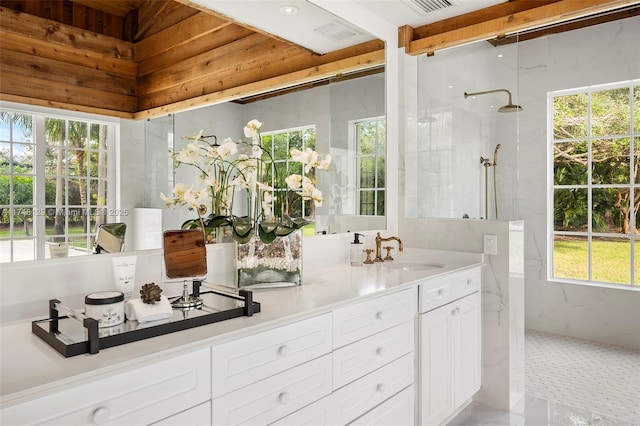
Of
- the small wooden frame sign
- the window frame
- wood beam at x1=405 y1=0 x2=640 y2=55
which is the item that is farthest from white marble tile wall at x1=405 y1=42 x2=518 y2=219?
the small wooden frame sign

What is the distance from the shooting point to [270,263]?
6.14ft

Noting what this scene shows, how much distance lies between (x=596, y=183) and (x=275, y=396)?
13.5ft

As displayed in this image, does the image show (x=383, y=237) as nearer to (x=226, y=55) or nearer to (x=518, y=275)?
(x=518, y=275)

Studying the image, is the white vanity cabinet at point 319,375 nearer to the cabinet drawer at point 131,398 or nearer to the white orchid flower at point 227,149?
the cabinet drawer at point 131,398

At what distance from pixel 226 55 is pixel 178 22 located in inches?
10.4

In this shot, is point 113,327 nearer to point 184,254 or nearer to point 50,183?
point 184,254

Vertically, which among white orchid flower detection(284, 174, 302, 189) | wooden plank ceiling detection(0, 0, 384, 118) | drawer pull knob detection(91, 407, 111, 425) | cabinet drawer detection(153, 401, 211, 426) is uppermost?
wooden plank ceiling detection(0, 0, 384, 118)

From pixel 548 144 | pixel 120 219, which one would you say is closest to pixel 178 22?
pixel 120 219

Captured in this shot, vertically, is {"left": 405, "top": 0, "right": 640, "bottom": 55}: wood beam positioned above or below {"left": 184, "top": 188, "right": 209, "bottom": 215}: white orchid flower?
above

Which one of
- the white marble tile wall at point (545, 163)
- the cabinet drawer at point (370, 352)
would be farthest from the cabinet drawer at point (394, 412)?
the white marble tile wall at point (545, 163)

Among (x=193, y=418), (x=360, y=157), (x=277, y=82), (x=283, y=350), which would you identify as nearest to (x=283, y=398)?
(x=283, y=350)

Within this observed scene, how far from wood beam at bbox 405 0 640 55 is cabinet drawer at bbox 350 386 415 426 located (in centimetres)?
219

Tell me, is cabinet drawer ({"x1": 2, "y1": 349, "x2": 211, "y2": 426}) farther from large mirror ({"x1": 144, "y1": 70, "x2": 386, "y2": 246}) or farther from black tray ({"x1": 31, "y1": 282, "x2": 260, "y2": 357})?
large mirror ({"x1": 144, "y1": 70, "x2": 386, "y2": 246})

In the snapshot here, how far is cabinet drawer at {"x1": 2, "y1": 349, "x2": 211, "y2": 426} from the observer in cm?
91
